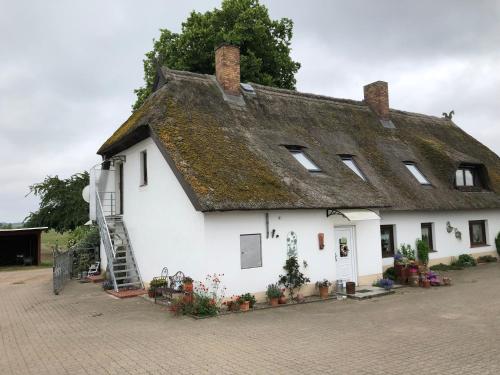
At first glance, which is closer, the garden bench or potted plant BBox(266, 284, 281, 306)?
potted plant BBox(266, 284, 281, 306)

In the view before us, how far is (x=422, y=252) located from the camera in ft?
59.9

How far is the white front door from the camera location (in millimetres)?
14977

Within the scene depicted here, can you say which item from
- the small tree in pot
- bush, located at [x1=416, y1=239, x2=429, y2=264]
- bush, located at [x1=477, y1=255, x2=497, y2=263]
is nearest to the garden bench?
the small tree in pot

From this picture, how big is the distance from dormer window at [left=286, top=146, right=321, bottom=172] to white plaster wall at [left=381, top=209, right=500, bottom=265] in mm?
3937

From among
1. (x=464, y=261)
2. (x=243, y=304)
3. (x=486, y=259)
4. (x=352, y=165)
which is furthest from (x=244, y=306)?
(x=486, y=259)

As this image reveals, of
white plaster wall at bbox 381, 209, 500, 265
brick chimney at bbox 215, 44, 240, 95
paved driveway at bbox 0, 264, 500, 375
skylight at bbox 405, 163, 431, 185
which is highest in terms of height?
brick chimney at bbox 215, 44, 240, 95

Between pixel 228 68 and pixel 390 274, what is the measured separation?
10.6m

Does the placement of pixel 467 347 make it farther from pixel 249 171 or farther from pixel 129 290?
pixel 129 290

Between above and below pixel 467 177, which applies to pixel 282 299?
below

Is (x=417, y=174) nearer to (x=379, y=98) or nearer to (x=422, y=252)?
(x=422, y=252)

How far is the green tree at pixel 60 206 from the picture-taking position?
38.0m

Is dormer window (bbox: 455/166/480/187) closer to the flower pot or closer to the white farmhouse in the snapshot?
the white farmhouse

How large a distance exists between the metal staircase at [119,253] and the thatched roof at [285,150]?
9.94 ft

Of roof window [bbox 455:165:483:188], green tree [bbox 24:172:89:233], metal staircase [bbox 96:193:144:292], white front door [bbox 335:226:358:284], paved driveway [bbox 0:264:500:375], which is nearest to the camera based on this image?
paved driveway [bbox 0:264:500:375]
